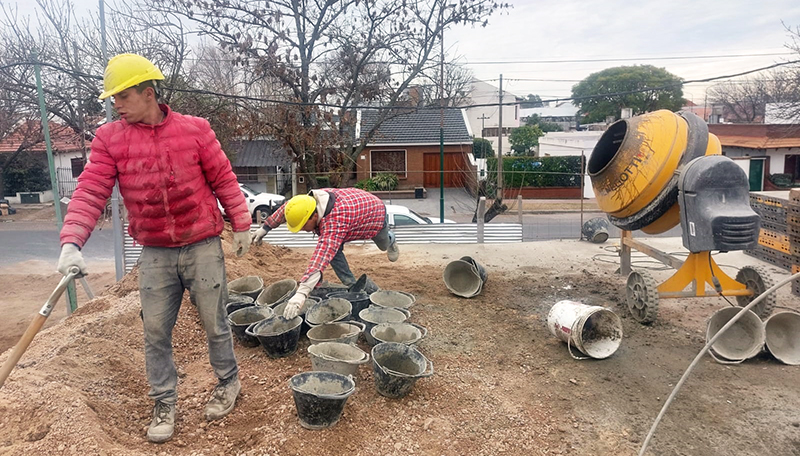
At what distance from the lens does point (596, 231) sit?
9711 mm

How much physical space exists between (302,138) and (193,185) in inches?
527

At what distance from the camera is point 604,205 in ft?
19.9

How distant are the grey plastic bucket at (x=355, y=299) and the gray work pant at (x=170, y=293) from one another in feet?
6.06

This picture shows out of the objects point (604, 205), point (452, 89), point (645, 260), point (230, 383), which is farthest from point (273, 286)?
point (452, 89)

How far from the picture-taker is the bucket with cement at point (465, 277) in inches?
251

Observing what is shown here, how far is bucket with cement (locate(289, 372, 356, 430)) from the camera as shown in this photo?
3.02 meters

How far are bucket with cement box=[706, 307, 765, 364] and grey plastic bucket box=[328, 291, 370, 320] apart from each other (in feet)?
10.1

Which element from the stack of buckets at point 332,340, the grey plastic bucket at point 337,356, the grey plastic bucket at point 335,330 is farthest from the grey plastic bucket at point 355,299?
the grey plastic bucket at point 337,356

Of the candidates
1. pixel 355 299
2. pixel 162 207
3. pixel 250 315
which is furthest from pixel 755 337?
pixel 162 207

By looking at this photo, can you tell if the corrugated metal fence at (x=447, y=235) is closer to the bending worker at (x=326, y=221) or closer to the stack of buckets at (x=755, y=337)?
the bending worker at (x=326, y=221)

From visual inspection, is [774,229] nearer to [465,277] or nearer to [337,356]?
[465,277]

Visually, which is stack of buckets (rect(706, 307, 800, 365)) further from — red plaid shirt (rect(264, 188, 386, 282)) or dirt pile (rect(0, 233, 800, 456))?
red plaid shirt (rect(264, 188, 386, 282))

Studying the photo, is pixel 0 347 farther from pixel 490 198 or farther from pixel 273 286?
pixel 490 198

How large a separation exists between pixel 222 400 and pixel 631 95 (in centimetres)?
4096
